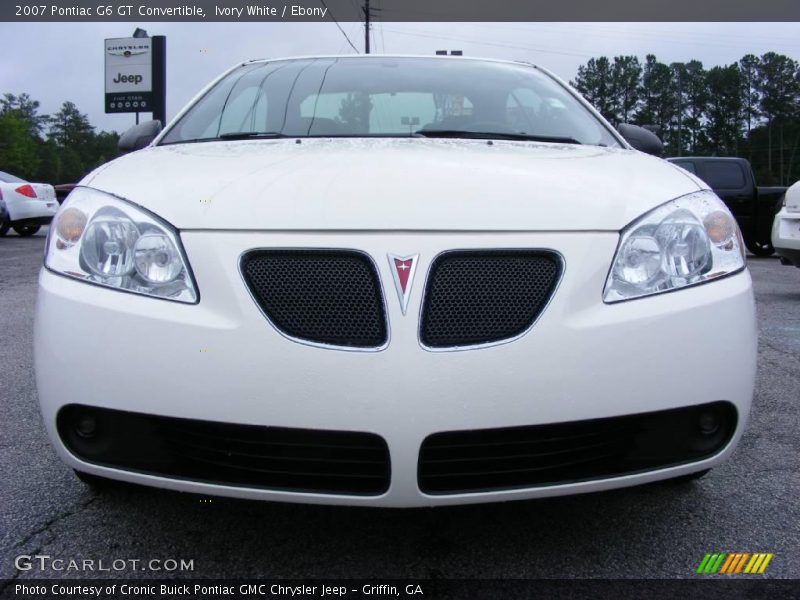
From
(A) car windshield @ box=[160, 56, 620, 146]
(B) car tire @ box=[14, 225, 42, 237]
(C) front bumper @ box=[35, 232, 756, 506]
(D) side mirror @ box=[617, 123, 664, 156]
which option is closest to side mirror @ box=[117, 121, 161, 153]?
(A) car windshield @ box=[160, 56, 620, 146]

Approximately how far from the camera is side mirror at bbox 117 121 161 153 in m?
3.11

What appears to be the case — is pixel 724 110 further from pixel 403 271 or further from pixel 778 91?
pixel 403 271

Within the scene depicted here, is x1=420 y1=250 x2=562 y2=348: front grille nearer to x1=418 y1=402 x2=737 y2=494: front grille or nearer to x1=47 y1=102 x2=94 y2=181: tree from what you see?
x1=418 y1=402 x2=737 y2=494: front grille

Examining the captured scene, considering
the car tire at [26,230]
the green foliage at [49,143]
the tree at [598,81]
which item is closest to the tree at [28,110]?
the green foliage at [49,143]

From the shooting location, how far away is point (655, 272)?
6.46 feet

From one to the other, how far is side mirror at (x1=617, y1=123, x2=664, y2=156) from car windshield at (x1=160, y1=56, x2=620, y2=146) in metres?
0.16

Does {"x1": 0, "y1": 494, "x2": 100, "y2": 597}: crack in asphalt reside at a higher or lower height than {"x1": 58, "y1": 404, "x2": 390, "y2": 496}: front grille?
lower

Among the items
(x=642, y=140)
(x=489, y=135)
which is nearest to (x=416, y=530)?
(x=489, y=135)

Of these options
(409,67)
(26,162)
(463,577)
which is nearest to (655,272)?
(463,577)

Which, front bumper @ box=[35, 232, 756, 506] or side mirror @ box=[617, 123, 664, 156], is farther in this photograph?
side mirror @ box=[617, 123, 664, 156]

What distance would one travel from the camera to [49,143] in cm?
11975

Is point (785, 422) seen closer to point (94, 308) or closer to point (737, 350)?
point (737, 350)

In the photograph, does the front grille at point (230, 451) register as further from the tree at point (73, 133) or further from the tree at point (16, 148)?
the tree at point (73, 133)

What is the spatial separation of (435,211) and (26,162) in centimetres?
11117
